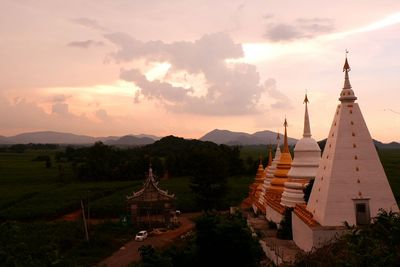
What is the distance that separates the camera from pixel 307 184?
2309 centimetres

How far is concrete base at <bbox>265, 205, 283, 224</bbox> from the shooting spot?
23.4 meters

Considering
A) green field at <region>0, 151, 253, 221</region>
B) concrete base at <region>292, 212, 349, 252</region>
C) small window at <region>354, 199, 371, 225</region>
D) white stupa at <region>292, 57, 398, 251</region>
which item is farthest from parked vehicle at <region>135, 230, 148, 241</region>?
small window at <region>354, 199, 371, 225</region>

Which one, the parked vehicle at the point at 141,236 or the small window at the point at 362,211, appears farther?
the parked vehicle at the point at 141,236

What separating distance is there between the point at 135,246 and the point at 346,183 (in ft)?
52.0

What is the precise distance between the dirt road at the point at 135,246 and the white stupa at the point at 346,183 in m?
10.8

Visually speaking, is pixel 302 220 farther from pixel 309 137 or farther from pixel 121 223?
pixel 121 223

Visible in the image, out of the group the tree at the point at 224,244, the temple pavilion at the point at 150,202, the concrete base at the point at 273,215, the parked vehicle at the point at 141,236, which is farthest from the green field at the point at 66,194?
the tree at the point at 224,244

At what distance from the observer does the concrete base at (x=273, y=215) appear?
2344 centimetres

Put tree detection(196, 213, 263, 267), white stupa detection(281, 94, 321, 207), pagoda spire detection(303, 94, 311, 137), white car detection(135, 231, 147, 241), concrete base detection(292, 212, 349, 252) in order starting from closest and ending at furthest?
1. tree detection(196, 213, 263, 267)
2. concrete base detection(292, 212, 349, 252)
3. white stupa detection(281, 94, 321, 207)
4. pagoda spire detection(303, 94, 311, 137)
5. white car detection(135, 231, 147, 241)

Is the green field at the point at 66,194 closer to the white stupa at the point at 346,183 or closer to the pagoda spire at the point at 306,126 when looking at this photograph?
the pagoda spire at the point at 306,126

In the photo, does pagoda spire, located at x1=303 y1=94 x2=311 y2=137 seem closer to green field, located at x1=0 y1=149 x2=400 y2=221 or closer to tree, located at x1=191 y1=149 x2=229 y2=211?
tree, located at x1=191 y1=149 x2=229 y2=211

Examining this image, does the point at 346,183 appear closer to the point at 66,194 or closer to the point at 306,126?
the point at 306,126

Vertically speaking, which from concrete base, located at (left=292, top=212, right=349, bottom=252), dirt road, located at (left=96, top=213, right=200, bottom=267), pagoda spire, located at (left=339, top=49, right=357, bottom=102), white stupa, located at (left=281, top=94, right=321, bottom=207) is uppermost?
pagoda spire, located at (left=339, top=49, right=357, bottom=102)

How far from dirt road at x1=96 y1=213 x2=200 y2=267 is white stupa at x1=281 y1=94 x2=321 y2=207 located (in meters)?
8.93
